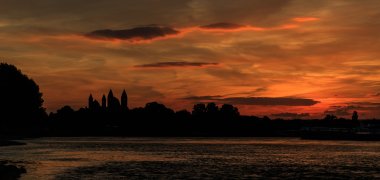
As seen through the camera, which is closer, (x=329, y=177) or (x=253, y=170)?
(x=329, y=177)

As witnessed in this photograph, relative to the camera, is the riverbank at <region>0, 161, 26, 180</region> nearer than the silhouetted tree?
Yes

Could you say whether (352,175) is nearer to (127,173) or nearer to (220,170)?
(220,170)

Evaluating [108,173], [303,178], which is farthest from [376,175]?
[108,173]

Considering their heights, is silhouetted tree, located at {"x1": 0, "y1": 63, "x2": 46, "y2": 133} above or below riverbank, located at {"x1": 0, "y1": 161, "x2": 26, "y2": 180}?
above

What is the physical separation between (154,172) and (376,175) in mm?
30890

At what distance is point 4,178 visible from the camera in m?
59.3

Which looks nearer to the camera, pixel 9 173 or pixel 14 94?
pixel 9 173

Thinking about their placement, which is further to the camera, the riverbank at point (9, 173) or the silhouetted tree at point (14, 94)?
the silhouetted tree at point (14, 94)

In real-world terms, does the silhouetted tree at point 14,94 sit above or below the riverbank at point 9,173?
above

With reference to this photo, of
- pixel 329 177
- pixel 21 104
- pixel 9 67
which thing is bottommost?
pixel 329 177

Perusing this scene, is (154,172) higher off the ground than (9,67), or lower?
lower

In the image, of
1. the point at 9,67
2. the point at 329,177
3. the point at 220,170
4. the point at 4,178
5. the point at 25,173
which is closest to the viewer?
the point at 4,178

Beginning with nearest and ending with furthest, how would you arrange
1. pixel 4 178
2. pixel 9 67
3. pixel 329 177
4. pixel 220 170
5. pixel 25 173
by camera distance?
pixel 4 178 → pixel 25 173 → pixel 329 177 → pixel 220 170 → pixel 9 67

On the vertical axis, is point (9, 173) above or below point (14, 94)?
below
